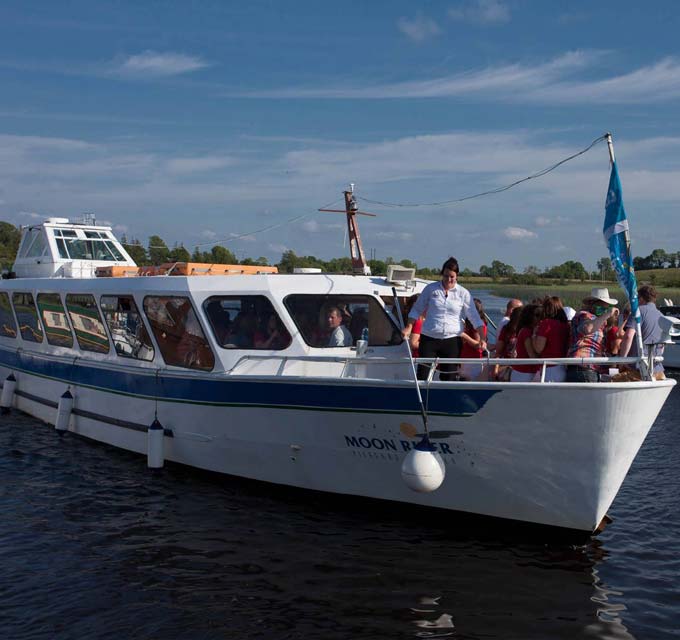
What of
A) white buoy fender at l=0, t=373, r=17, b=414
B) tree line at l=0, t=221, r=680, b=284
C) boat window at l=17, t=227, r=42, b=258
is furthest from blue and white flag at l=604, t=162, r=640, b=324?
boat window at l=17, t=227, r=42, b=258

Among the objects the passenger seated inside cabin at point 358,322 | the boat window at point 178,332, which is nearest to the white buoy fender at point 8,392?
the boat window at point 178,332

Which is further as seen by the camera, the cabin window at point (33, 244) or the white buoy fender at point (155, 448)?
the cabin window at point (33, 244)

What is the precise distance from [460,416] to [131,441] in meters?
5.08

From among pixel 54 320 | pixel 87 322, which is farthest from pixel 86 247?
pixel 87 322

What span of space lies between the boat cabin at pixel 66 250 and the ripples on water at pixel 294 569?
17.2 feet

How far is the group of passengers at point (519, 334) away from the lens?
23.4 feet

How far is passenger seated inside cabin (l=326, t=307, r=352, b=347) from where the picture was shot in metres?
8.62

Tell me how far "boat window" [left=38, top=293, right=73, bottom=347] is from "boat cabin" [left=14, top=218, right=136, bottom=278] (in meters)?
0.96

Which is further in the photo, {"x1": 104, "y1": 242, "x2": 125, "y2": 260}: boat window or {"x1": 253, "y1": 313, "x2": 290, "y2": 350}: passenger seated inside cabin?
{"x1": 104, "y1": 242, "x2": 125, "y2": 260}: boat window

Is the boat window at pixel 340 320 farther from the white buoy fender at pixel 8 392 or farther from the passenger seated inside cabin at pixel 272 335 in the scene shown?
the white buoy fender at pixel 8 392

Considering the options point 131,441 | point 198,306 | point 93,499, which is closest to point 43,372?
point 131,441

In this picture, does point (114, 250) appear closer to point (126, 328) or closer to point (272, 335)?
point (126, 328)

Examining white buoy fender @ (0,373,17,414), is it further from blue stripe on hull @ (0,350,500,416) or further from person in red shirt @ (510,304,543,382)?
person in red shirt @ (510,304,543,382)

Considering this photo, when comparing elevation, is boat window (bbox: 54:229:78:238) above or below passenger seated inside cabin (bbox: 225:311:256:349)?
above
